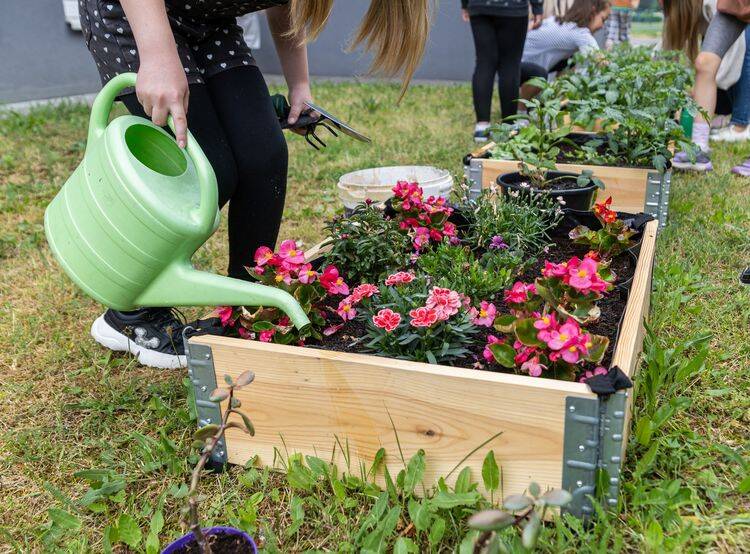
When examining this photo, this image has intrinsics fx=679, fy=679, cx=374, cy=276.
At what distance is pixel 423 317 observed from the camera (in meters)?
1.33

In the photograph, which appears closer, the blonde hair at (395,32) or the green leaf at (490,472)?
the green leaf at (490,472)

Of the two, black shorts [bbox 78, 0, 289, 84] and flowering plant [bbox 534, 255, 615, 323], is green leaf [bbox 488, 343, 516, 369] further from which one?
black shorts [bbox 78, 0, 289, 84]

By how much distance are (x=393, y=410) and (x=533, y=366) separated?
27cm

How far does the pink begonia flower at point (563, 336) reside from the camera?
3.86ft

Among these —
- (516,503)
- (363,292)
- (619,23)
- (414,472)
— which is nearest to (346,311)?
(363,292)

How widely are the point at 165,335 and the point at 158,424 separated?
0.33 meters

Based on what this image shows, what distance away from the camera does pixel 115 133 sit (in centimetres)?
124

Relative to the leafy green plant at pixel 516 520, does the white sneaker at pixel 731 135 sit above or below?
below

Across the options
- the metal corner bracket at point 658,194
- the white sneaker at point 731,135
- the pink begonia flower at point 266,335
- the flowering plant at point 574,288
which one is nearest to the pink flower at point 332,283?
the pink begonia flower at point 266,335

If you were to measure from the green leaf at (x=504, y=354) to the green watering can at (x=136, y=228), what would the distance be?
36 centimetres

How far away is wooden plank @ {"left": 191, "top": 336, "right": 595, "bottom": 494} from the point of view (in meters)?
1.15

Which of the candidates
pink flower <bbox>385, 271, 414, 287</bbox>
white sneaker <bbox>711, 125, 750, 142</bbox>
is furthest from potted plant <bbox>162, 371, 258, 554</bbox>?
white sneaker <bbox>711, 125, 750, 142</bbox>

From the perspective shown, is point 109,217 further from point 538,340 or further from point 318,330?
point 538,340

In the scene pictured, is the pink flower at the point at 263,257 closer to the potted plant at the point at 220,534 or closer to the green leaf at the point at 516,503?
the potted plant at the point at 220,534
